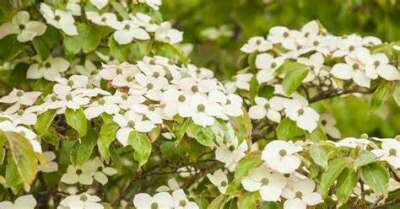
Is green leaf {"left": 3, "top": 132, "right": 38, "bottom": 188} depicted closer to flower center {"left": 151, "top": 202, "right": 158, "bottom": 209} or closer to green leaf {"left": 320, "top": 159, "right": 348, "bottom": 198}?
flower center {"left": 151, "top": 202, "right": 158, "bottom": 209}


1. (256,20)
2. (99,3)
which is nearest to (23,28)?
(99,3)

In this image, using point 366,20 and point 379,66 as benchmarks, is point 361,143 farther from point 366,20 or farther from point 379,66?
point 366,20

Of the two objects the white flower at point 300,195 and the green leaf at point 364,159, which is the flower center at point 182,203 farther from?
the green leaf at point 364,159

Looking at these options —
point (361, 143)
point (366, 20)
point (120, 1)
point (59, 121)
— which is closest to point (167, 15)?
point (366, 20)

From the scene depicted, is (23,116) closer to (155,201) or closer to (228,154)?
(155,201)

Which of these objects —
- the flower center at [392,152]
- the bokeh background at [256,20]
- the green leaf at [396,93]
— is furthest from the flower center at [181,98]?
the bokeh background at [256,20]

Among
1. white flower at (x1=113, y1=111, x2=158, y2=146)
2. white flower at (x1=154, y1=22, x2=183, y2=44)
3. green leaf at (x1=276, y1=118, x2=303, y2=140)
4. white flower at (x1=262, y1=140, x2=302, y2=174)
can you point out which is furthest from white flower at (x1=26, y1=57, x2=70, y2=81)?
white flower at (x1=262, y1=140, x2=302, y2=174)
